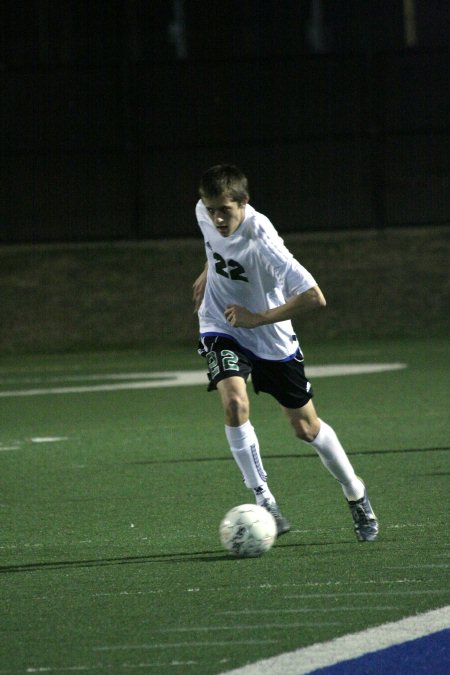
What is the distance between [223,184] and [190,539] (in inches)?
65.9

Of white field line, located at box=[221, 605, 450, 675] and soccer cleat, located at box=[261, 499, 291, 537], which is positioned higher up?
white field line, located at box=[221, 605, 450, 675]

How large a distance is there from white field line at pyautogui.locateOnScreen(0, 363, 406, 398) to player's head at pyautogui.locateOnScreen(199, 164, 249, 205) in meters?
9.82

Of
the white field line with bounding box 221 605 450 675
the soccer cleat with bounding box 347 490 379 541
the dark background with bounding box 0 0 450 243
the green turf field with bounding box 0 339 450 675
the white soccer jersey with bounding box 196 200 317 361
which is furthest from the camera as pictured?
the dark background with bounding box 0 0 450 243

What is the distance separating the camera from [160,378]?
17844 millimetres

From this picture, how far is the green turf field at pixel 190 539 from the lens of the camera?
4.66 m

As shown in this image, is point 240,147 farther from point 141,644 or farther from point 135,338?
point 141,644

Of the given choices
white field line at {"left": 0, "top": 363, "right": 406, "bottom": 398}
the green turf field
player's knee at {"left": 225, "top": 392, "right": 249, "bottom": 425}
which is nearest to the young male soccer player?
player's knee at {"left": 225, "top": 392, "right": 249, "bottom": 425}

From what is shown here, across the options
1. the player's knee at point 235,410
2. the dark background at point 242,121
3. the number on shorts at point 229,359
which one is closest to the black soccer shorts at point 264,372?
the number on shorts at point 229,359

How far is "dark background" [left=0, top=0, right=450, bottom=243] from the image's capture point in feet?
76.6

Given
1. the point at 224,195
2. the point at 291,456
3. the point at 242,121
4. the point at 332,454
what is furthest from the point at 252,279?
the point at 242,121

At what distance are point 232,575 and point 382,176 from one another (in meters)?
18.3

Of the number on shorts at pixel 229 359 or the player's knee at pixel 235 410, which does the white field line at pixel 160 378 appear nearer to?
the number on shorts at pixel 229 359

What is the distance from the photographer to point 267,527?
20.1 ft

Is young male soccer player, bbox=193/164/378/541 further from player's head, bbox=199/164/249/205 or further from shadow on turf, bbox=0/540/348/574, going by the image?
shadow on turf, bbox=0/540/348/574
